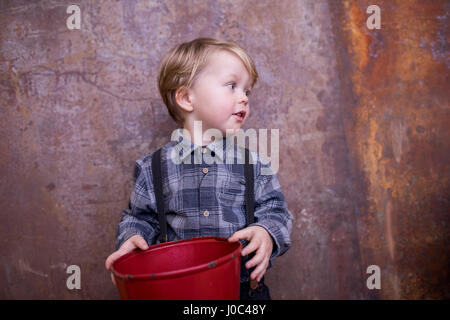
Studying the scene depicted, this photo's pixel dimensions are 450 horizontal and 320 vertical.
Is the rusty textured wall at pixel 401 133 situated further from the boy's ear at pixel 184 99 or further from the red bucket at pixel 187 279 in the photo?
the red bucket at pixel 187 279

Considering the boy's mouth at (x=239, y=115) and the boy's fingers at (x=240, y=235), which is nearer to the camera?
the boy's fingers at (x=240, y=235)

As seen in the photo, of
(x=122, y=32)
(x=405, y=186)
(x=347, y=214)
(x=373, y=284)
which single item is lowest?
(x=373, y=284)

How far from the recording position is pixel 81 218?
1.39 meters

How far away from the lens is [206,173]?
1.09 m

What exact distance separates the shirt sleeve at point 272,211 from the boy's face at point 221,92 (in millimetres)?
A: 201

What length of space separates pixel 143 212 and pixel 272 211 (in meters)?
0.45

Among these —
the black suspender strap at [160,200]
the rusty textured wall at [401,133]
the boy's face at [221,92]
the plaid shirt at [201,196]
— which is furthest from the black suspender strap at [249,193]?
the rusty textured wall at [401,133]

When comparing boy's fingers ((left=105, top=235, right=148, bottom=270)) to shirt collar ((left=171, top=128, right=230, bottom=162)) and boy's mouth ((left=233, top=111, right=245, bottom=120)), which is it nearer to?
shirt collar ((left=171, top=128, right=230, bottom=162))

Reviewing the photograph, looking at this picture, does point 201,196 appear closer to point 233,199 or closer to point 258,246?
point 233,199

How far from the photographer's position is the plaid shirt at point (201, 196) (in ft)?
3.46

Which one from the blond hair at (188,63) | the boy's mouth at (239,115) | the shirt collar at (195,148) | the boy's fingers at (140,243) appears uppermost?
the blond hair at (188,63)

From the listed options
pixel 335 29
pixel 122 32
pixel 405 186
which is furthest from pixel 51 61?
pixel 405 186
